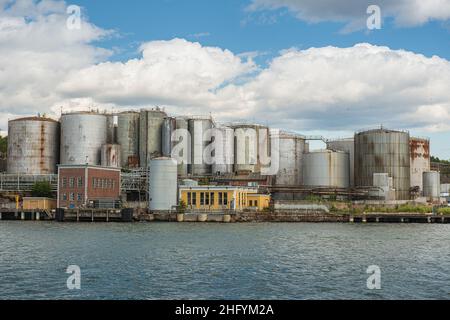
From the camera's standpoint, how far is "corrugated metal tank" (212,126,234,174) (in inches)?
5118

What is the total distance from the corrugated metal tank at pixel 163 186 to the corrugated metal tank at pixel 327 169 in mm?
37813

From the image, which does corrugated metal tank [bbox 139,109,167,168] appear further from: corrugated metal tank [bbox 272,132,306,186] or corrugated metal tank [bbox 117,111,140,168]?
corrugated metal tank [bbox 272,132,306,186]

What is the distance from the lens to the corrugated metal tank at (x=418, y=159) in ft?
447

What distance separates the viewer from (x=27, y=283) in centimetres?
3734

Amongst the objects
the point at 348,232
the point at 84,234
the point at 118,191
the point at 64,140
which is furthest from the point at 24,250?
the point at 64,140

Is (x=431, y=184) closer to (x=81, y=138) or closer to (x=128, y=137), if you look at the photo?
(x=128, y=137)

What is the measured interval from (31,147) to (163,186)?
4010cm

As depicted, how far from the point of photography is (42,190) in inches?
4564

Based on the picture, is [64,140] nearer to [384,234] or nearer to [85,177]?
[85,177]

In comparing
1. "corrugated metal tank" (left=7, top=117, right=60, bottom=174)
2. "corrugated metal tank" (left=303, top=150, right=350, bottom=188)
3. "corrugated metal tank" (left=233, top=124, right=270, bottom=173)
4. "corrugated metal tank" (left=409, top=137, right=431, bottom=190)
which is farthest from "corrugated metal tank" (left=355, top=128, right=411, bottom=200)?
"corrugated metal tank" (left=7, top=117, right=60, bottom=174)

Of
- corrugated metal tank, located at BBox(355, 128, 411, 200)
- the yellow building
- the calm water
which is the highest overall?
corrugated metal tank, located at BBox(355, 128, 411, 200)

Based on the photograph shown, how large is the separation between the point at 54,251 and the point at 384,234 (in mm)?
39716

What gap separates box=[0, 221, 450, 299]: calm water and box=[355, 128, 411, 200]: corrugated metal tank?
5491 cm
